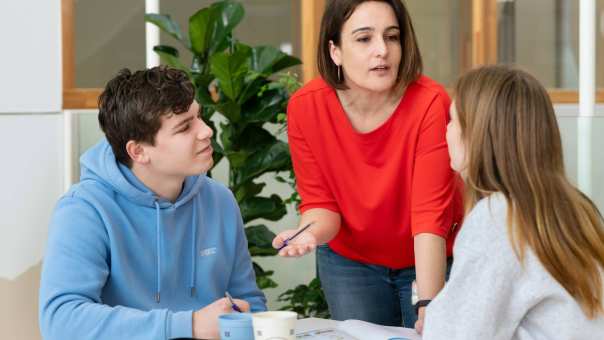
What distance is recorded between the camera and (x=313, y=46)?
4121mm

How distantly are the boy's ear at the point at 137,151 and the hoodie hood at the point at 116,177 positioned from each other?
3 centimetres

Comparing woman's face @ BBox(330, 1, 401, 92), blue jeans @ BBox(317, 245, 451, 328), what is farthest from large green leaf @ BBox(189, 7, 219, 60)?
blue jeans @ BBox(317, 245, 451, 328)

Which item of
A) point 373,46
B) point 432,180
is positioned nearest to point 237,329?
point 432,180

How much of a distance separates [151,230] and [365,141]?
0.62 meters

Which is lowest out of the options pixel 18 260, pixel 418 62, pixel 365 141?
pixel 18 260

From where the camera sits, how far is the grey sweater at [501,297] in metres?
1.51

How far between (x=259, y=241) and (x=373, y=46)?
4.08ft

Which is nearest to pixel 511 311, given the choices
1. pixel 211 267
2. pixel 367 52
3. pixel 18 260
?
pixel 211 267

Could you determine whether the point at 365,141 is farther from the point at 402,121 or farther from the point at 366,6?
the point at 366,6

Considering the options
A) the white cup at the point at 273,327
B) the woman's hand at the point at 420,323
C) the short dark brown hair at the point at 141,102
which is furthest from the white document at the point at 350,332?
the short dark brown hair at the point at 141,102

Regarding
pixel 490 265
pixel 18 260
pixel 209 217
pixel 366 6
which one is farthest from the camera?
pixel 18 260

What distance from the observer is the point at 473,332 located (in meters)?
1.53

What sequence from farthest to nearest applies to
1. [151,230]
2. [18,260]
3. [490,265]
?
[18,260], [151,230], [490,265]

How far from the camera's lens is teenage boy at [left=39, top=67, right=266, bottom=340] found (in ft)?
6.07
